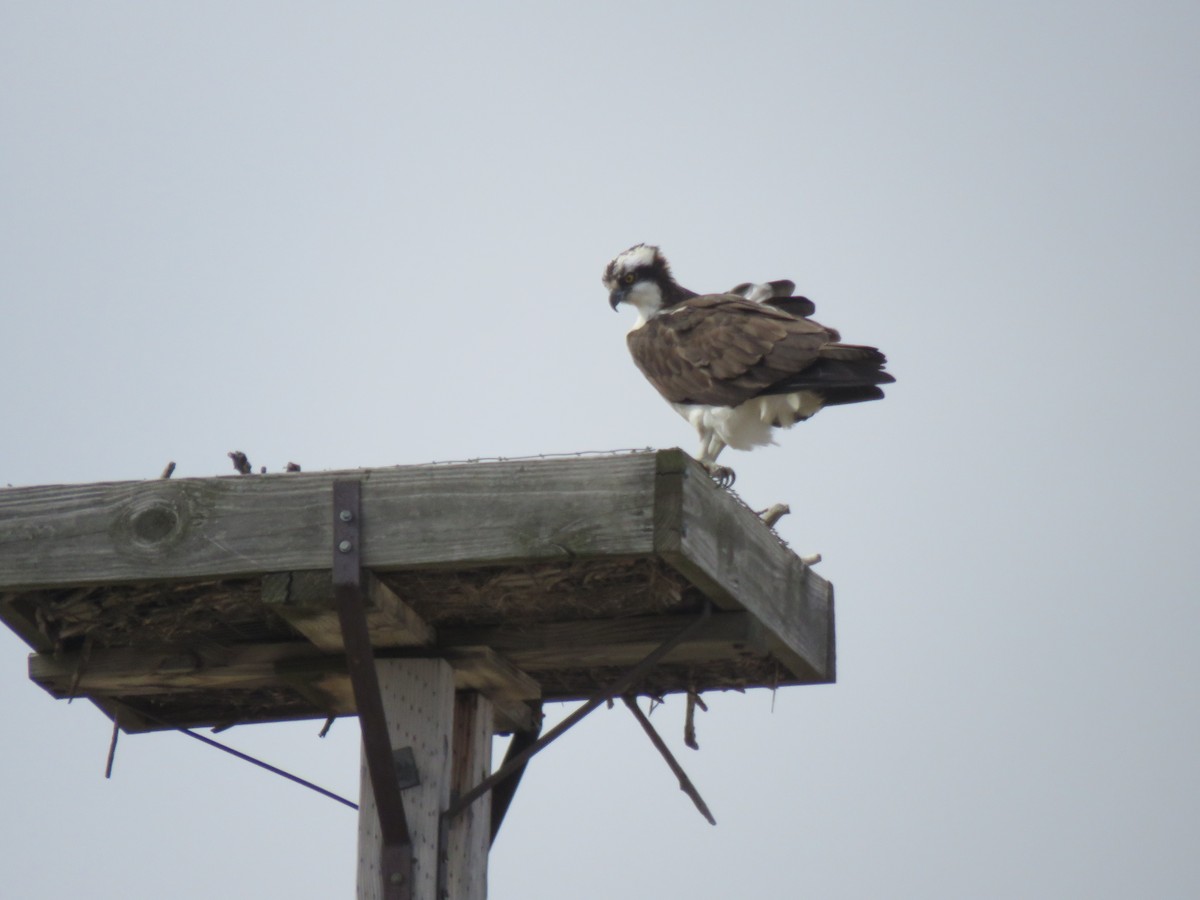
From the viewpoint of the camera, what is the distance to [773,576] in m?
4.88

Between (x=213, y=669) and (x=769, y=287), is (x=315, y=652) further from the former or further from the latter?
(x=769, y=287)

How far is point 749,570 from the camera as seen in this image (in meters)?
4.68

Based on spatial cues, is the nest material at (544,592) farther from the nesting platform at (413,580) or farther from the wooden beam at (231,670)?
the wooden beam at (231,670)

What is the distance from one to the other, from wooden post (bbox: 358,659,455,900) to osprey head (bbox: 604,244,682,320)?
541 cm

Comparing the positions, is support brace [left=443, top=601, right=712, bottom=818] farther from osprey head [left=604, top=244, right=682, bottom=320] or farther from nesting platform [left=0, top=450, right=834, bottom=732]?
osprey head [left=604, top=244, right=682, bottom=320]

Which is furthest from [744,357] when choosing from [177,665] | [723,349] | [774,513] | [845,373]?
[177,665]

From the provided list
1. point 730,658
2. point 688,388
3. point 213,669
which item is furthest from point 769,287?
point 213,669

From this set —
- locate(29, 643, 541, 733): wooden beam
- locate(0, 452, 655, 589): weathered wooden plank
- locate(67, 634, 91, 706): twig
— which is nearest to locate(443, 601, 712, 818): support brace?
locate(29, 643, 541, 733): wooden beam

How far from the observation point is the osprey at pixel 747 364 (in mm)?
7672

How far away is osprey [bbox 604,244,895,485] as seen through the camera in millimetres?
7672

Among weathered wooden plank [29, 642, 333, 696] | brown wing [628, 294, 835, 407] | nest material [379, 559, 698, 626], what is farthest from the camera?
brown wing [628, 294, 835, 407]

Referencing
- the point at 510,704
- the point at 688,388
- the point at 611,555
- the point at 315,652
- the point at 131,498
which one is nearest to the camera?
the point at 611,555

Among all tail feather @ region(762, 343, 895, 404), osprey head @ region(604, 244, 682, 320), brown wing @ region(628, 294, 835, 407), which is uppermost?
osprey head @ region(604, 244, 682, 320)

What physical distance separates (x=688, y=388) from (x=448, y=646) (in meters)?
3.67
